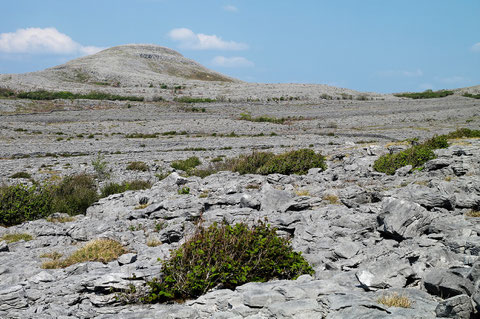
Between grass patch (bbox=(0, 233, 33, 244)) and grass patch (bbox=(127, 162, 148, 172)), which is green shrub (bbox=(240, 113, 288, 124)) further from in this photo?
grass patch (bbox=(0, 233, 33, 244))

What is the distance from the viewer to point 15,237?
→ 12.9 meters

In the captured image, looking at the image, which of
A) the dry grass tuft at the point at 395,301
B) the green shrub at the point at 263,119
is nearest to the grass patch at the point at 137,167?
the dry grass tuft at the point at 395,301

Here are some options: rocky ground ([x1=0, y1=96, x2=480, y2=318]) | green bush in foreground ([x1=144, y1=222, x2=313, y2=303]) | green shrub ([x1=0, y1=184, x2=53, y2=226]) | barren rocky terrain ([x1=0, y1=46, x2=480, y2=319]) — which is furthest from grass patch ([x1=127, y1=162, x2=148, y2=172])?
green bush in foreground ([x1=144, y1=222, x2=313, y2=303])

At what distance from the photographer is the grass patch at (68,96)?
83.4 metres

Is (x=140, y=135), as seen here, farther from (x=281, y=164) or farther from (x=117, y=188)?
(x=281, y=164)

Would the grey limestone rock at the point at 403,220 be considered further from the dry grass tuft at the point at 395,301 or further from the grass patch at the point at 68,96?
the grass patch at the point at 68,96

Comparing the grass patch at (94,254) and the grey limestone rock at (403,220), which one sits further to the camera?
the grass patch at (94,254)

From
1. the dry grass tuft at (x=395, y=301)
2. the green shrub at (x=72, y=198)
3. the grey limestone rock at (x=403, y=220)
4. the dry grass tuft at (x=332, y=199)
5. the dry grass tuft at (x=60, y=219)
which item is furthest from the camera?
the green shrub at (x=72, y=198)

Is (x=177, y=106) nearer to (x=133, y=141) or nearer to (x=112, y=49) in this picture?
(x=133, y=141)

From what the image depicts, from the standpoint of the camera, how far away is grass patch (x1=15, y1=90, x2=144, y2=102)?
8338cm

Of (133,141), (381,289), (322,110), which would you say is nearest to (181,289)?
(381,289)

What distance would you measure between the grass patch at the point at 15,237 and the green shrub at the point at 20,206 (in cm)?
255

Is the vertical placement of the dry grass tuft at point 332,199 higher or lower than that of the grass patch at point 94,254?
higher

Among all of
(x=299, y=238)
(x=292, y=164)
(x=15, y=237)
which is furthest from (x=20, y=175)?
(x=299, y=238)
